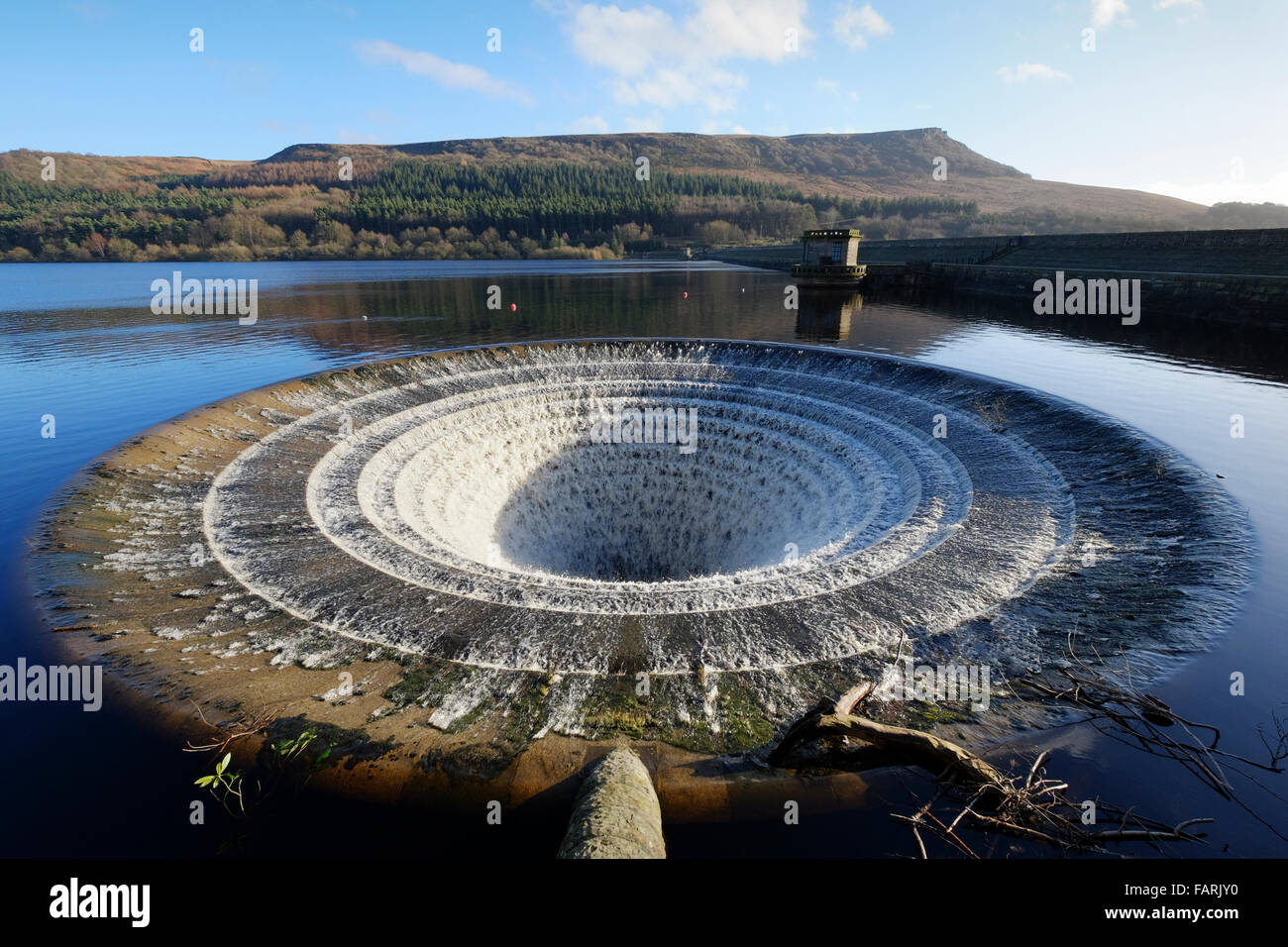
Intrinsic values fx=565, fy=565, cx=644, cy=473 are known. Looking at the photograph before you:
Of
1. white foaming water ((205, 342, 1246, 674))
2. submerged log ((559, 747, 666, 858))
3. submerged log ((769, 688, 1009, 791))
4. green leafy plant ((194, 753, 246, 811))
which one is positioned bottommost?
green leafy plant ((194, 753, 246, 811))

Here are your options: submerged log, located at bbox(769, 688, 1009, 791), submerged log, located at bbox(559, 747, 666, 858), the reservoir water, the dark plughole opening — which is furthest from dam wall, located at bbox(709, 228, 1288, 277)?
submerged log, located at bbox(559, 747, 666, 858)

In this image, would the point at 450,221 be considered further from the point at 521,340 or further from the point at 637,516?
the point at 637,516

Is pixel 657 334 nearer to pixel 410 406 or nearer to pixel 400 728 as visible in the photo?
pixel 410 406

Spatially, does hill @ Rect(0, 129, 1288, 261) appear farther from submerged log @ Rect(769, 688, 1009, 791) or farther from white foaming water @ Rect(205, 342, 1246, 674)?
submerged log @ Rect(769, 688, 1009, 791)

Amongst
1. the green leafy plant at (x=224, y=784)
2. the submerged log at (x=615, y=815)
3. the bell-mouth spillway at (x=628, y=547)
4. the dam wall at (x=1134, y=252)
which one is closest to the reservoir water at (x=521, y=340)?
the green leafy plant at (x=224, y=784)

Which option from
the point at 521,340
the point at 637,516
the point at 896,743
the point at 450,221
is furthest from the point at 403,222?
the point at 896,743

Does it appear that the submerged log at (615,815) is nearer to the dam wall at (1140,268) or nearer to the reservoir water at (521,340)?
the reservoir water at (521,340)
